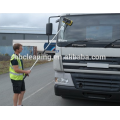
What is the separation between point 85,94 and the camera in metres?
4.29

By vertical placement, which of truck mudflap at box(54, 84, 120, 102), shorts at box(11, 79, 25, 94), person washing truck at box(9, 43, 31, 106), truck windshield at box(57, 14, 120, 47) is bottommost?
truck mudflap at box(54, 84, 120, 102)

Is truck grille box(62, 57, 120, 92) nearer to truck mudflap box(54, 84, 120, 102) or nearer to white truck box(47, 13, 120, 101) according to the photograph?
white truck box(47, 13, 120, 101)

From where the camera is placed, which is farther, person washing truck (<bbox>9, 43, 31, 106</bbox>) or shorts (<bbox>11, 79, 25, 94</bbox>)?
shorts (<bbox>11, 79, 25, 94</bbox>)

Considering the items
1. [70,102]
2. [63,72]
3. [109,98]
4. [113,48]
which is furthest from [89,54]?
[70,102]

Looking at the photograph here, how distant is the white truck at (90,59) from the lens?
13.4ft

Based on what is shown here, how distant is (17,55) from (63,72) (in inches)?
53.8

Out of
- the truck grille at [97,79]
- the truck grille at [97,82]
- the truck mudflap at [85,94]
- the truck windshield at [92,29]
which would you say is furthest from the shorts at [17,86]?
the truck windshield at [92,29]

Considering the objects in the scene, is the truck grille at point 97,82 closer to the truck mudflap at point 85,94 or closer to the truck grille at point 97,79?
the truck grille at point 97,79

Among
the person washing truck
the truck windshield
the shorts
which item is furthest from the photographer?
the truck windshield

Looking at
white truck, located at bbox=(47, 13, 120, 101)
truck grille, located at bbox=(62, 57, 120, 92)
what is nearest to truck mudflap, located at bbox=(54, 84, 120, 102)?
white truck, located at bbox=(47, 13, 120, 101)

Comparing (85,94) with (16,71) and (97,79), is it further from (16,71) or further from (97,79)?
(16,71)

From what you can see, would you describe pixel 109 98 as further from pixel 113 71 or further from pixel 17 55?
pixel 17 55

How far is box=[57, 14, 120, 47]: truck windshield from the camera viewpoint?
427 centimetres

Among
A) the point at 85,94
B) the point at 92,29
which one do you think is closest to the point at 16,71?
the point at 85,94
